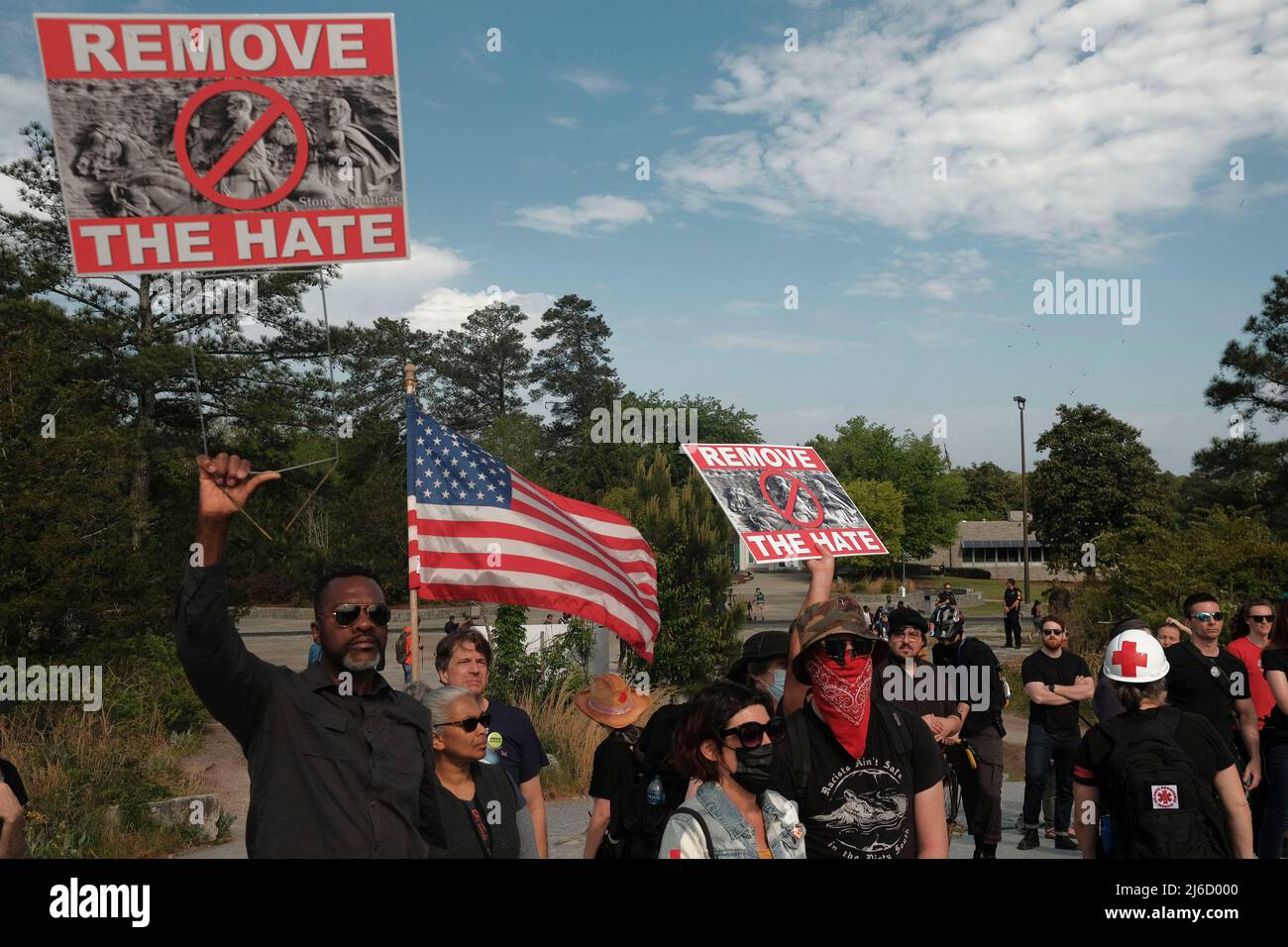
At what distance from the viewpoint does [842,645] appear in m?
3.60

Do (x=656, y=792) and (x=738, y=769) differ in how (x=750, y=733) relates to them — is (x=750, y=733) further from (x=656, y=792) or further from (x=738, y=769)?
(x=656, y=792)

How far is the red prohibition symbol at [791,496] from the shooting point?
640 centimetres

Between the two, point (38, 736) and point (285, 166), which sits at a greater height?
point (285, 166)

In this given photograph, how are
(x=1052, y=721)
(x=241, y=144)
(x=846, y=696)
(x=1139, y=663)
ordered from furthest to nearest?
1. (x=1052, y=721)
2. (x=241, y=144)
3. (x=1139, y=663)
4. (x=846, y=696)

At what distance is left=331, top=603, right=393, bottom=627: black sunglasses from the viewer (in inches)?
119

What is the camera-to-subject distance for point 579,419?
68.9 m

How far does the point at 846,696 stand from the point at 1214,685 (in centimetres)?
403

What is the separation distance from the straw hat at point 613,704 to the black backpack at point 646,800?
350 millimetres

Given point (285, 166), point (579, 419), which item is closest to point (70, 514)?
point (285, 166)

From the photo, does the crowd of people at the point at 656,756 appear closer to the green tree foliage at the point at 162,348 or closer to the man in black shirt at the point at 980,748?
the man in black shirt at the point at 980,748

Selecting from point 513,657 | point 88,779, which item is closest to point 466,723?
point 88,779
